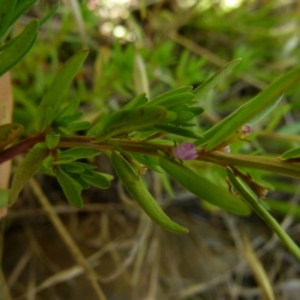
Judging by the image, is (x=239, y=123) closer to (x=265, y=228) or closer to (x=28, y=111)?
(x=28, y=111)

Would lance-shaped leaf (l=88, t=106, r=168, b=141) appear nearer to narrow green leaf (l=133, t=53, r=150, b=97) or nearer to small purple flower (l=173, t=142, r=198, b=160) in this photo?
small purple flower (l=173, t=142, r=198, b=160)

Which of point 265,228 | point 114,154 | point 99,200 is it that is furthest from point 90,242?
point 114,154

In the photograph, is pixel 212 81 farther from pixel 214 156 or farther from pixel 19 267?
pixel 19 267

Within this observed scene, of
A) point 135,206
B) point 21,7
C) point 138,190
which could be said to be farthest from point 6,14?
point 135,206

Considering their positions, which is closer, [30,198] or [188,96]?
[188,96]

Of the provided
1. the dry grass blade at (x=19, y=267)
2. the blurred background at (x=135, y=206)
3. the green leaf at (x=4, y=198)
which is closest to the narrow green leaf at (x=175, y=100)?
the green leaf at (x=4, y=198)

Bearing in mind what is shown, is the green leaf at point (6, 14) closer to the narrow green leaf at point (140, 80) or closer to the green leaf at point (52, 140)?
the green leaf at point (52, 140)
